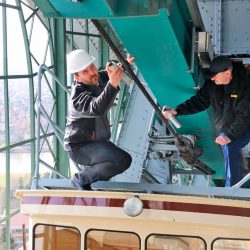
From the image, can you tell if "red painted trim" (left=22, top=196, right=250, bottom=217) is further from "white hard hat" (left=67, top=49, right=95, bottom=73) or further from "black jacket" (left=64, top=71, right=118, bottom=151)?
"white hard hat" (left=67, top=49, right=95, bottom=73)

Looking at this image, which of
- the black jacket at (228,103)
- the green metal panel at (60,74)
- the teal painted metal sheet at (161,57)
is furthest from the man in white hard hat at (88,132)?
the green metal panel at (60,74)

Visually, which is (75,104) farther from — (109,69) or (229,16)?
(229,16)

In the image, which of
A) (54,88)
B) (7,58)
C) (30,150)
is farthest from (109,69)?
(54,88)

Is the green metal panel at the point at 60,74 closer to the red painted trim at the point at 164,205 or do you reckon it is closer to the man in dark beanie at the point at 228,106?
the man in dark beanie at the point at 228,106

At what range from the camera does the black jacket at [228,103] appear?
6.10 m

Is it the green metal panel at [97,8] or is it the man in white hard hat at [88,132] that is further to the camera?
the man in white hard hat at [88,132]

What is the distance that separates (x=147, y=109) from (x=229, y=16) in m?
1.73

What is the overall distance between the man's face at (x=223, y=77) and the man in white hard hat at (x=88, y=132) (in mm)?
1029

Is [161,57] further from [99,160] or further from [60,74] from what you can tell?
[60,74]

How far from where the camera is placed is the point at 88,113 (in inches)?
220

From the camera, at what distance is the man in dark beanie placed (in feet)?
20.0

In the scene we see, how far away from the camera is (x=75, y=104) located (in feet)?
18.9

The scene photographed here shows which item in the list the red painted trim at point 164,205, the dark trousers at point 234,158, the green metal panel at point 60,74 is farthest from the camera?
the green metal panel at point 60,74

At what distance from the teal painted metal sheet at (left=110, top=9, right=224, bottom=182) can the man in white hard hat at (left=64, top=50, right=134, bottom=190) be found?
262 millimetres
